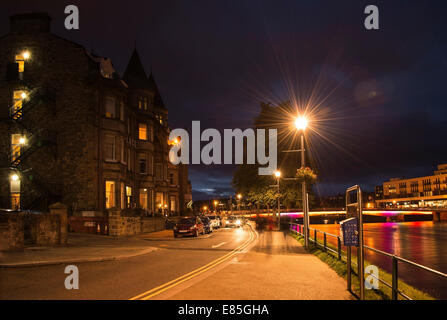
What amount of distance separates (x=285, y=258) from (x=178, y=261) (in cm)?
477

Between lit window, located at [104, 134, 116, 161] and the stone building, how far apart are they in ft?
0.06

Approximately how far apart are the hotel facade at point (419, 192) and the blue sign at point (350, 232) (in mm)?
154992

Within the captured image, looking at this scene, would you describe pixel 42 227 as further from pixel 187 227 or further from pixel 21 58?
pixel 21 58

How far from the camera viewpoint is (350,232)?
8797mm

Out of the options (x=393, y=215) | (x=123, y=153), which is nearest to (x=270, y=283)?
(x=123, y=153)

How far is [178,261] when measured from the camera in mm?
15766

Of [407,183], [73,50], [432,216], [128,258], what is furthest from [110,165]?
[407,183]

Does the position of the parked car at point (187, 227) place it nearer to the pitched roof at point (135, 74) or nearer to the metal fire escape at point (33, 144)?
the metal fire escape at point (33, 144)

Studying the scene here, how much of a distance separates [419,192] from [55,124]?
171729 mm

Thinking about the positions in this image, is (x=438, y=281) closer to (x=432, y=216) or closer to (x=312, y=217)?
(x=432, y=216)

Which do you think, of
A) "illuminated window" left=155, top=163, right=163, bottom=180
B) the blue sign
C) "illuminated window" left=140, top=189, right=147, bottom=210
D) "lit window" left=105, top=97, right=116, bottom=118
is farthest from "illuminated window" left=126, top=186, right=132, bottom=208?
the blue sign

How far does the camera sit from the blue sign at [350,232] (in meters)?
8.65

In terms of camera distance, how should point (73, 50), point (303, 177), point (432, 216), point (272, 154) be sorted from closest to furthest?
point (303, 177) < point (73, 50) < point (272, 154) < point (432, 216)
